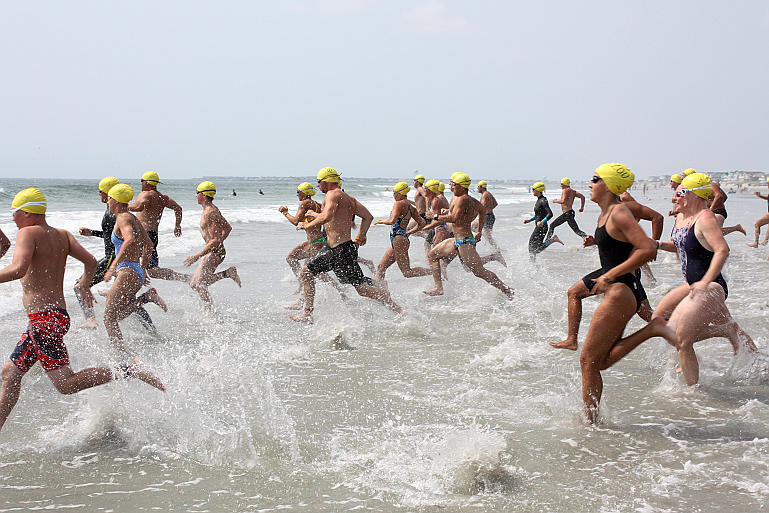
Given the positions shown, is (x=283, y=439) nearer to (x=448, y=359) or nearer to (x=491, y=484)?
(x=491, y=484)

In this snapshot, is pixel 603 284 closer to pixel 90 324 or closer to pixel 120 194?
pixel 120 194

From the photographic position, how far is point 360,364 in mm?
5793

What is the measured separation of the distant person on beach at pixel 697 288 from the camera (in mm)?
4406

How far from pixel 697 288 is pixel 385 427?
2449 millimetres

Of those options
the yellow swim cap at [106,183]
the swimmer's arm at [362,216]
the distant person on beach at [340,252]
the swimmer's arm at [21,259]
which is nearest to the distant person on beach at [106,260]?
the yellow swim cap at [106,183]

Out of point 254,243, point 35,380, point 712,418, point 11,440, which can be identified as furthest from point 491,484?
point 254,243

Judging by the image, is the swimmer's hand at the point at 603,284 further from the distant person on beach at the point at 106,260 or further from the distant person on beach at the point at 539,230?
the distant person on beach at the point at 539,230

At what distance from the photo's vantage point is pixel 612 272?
382cm

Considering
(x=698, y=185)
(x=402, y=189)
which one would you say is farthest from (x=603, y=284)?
(x=402, y=189)

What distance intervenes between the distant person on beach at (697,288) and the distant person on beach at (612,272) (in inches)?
17.8

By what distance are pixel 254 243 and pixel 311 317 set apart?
10.3 metres

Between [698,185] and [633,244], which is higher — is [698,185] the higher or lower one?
the higher one

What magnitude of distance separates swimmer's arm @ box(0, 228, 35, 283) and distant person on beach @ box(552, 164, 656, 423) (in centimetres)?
343

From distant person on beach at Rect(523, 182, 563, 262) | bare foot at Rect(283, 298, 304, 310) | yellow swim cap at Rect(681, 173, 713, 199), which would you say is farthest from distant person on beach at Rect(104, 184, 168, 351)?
distant person on beach at Rect(523, 182, 563, 262)
